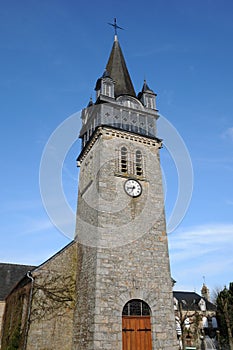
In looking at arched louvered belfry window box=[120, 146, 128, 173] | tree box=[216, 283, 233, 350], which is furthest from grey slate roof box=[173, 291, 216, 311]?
arched louvered belfry window box=[120, 146, 128, 173]

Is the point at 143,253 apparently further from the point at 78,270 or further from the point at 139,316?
the point at 78,270

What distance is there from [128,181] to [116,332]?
7.02 m

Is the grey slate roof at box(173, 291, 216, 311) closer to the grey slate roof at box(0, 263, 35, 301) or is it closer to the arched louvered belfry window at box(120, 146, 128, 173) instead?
the grey slate roof at box(0, 263, 35, 301)

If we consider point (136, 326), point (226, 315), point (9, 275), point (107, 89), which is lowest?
point (136, 326)

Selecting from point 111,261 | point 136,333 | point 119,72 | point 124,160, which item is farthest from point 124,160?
point 136,333

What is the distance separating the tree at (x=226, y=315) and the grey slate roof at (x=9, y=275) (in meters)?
18.5

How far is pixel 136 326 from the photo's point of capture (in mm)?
12547

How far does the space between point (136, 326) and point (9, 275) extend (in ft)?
49.0

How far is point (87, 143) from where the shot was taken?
18031mm

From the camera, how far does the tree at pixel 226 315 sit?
89.7ft

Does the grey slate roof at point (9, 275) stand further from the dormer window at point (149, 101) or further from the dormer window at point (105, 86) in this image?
the dormer window at point (149, 101)

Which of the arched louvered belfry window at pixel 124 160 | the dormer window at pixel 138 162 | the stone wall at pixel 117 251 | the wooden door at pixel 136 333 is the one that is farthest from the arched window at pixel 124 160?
the wooden door at pixel 136 333

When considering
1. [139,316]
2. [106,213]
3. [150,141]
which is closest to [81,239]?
[106,213]

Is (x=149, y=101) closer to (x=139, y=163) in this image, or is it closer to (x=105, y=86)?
(x=105, y=86)
